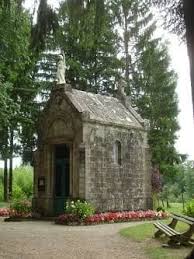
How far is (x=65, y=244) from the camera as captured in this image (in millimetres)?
12773

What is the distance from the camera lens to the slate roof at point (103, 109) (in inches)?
865

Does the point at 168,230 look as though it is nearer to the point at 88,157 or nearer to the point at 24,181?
the point at 88,157

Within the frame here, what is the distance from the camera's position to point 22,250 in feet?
37.8

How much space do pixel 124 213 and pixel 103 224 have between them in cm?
202

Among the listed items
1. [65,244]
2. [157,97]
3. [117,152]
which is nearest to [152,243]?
[65,244]

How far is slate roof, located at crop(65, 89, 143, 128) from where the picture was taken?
2197 cm

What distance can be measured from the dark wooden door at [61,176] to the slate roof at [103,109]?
86.3 inches

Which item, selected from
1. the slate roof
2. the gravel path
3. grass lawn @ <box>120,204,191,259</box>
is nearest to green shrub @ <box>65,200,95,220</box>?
the gravel path

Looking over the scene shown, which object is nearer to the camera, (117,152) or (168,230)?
(168,230)

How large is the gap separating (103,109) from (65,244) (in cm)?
1161

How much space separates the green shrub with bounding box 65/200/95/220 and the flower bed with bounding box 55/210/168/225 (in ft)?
0.51

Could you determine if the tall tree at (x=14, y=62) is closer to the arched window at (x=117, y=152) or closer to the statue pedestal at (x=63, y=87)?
the statue pedestal at (x=63, y=87)

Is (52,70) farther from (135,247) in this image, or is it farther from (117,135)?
(135,247)

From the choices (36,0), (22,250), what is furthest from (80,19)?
(22,250)
